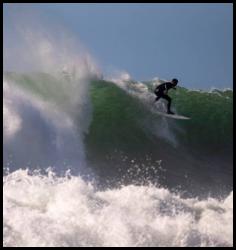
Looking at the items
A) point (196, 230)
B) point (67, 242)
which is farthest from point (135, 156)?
point (67, 242)

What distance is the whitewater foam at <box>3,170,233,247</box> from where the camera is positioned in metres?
7.39

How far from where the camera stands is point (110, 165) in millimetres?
12742

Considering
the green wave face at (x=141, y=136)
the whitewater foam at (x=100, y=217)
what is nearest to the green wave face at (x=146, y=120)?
the green wave face at (x=141, y=136)

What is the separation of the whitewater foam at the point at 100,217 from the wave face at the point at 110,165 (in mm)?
16

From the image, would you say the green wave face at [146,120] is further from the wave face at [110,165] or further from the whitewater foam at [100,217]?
the whitewater foam at [100,217]

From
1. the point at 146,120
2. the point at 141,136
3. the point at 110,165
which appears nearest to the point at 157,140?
the point at 141,136

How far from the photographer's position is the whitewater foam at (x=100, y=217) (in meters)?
7.39

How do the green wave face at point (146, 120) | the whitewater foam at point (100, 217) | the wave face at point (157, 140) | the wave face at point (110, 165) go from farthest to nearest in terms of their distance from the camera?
the green wave face at point (146, 120) → the wave face at point (157, 140) → the wave face at point (110, 165) → the whitewater foam at point (100, 217)

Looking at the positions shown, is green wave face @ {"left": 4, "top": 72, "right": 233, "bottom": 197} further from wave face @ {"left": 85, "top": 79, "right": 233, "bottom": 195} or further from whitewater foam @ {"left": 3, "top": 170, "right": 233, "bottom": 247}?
whitewater foam @ {"left": 3, "top": 170, "right": 233, "bottom": 247}

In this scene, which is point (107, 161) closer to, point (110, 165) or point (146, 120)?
point (110, 165)

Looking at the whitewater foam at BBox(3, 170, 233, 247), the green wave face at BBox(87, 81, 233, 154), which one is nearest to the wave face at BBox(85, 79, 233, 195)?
the green wave face at BBox(87, 81, 233, 154)

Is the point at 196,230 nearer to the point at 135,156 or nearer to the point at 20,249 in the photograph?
the point at 20,249

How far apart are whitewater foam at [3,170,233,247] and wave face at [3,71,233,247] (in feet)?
0.05

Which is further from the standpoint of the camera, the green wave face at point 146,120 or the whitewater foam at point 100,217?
the green wave face at point 146,120
